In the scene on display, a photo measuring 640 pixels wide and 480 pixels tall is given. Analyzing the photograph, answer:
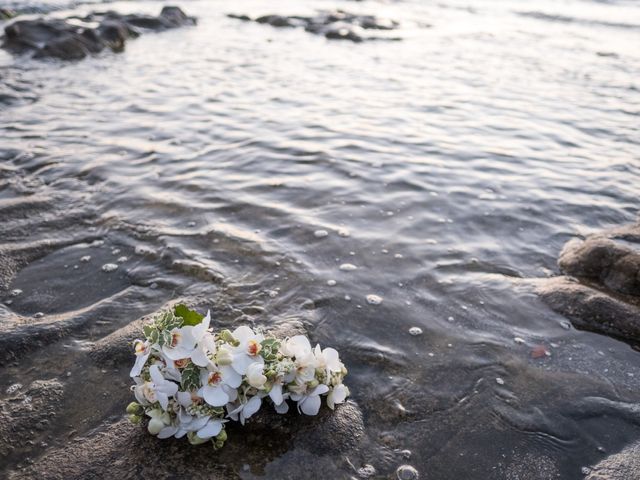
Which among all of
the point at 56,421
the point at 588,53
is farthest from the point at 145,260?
the point at 588,53

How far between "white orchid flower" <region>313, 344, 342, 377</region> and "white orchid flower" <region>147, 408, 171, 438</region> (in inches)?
33.6

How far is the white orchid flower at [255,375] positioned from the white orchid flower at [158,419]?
0.51 m

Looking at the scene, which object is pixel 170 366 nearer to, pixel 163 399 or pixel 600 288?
pixel 163 399

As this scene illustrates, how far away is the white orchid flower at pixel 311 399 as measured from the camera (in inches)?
114

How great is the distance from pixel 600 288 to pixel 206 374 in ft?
12.3

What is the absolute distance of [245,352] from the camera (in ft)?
8.87

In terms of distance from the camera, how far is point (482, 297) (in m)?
4.56

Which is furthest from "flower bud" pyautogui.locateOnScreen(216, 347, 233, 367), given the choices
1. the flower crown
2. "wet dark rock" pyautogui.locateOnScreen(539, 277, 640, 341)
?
"wet dark rock" pyautogui.locateOnScreen(539, 277, 640, 341)

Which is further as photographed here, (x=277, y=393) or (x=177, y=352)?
(x=277, y=393)

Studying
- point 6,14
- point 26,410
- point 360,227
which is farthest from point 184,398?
point 6,14

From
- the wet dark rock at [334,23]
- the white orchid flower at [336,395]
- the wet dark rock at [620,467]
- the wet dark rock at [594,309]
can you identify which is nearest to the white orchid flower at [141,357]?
the white orchid flower at [336,395]

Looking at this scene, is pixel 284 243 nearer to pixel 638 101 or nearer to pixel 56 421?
pixel 56 421

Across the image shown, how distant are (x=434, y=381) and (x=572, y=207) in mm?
3855

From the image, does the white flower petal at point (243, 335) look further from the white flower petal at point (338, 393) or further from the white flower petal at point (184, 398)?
the white flower petal at point (338, 393)
